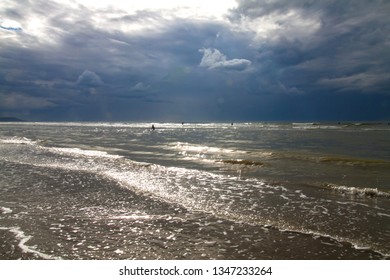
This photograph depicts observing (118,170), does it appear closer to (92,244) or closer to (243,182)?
(243,182)

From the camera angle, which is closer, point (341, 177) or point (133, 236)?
point (133, 236)

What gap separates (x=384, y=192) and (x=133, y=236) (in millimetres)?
11162

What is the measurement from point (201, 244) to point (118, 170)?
1335 centimetres

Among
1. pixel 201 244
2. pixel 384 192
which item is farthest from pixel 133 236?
pixel 384 192

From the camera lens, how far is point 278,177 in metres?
17.5

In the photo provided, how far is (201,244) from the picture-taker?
7.77m
